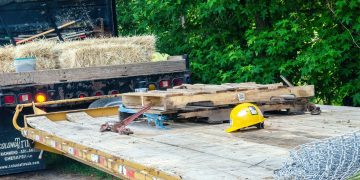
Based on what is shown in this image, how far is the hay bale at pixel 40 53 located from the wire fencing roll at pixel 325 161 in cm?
671

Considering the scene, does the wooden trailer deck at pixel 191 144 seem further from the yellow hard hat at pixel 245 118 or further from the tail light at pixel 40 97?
the tail light at pixel 40 97

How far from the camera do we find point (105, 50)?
10219 millimetres

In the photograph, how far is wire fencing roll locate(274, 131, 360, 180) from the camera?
349cm

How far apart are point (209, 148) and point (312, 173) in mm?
1764

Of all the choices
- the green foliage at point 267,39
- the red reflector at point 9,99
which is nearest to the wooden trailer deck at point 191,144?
the red reflector at point 9,99

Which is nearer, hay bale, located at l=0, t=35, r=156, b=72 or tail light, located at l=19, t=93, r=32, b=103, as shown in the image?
tail light, located at l=19, t=93, r=32, b=103

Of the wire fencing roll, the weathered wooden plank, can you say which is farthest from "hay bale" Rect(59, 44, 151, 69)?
the wire fencing roll

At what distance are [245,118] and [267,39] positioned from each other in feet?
18.1

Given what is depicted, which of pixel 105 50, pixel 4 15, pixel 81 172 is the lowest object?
pixel 81 172

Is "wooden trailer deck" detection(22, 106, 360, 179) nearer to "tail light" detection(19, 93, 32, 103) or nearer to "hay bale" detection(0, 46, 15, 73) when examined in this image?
"tail light" detection(19, 93, 32, 103)

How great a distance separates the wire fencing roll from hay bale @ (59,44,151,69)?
6504 millimetres

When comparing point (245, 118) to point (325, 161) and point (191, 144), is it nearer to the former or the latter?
point (191, 144)

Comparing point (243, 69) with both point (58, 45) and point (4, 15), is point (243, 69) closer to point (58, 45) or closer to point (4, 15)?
point (58, 45)

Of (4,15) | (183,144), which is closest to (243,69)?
(4,15)
